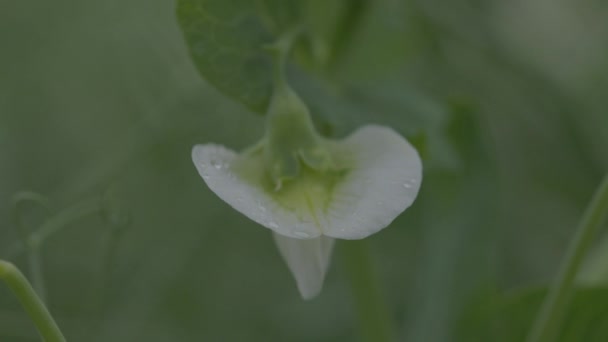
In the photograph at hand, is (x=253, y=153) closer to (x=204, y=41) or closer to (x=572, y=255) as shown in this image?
(x=204, y=41)

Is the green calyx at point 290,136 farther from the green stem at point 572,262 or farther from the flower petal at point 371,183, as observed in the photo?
the green stem at point 572,262

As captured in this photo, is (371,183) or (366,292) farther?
(366,292)

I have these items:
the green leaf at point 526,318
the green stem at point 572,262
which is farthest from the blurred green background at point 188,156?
the green stem at point 572,262

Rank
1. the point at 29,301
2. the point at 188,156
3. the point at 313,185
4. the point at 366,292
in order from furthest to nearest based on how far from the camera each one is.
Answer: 1. the point at 188,156
2. the point at 366,292
3. the point at 313,185
4. the point at 29,301

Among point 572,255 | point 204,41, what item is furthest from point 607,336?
point 204,41

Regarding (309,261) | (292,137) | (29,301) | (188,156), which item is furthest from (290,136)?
(188,156)

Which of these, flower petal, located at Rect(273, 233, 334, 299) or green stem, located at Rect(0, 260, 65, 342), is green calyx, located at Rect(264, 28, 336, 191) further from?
green stem, located at Rect(0, 260, 65, 342)

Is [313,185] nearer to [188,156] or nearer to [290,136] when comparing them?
[290,136]
